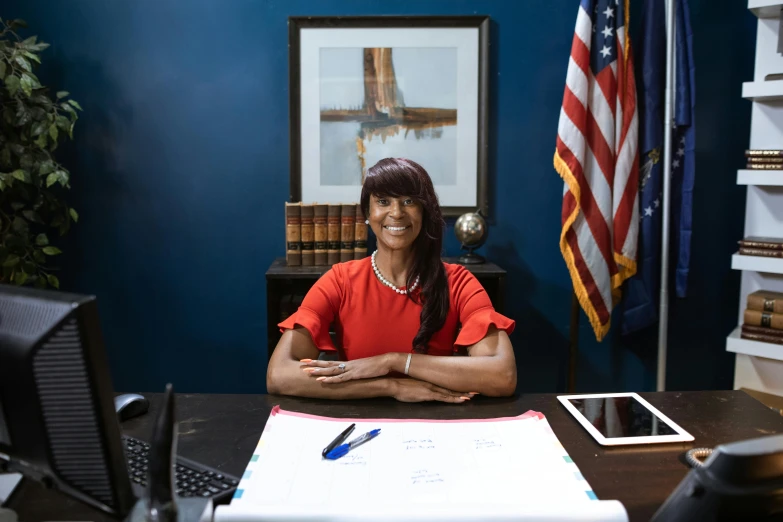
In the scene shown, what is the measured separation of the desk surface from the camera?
0.98 meters

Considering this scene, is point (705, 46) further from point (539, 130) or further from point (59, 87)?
point (59, 87)

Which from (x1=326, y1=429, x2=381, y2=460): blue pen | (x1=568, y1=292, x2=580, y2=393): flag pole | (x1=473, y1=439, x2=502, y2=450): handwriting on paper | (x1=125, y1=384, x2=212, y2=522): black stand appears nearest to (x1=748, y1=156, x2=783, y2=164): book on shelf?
(x1=568, y1=292, x2=580, y2=393): flag pole

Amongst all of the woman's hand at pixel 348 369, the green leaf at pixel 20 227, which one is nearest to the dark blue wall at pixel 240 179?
the green leaf at pixel 20 227

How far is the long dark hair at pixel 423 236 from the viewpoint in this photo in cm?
183

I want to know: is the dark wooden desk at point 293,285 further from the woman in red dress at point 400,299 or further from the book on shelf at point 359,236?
the woman in red dress at point 400,299

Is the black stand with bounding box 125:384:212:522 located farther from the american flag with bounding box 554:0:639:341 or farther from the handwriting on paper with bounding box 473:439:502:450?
the american flag with bounding box 554:0:639:341

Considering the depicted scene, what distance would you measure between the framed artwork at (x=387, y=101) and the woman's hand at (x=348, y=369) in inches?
68.3

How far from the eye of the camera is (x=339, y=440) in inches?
45.0

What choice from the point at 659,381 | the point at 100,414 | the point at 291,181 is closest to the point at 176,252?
the point at 291,181

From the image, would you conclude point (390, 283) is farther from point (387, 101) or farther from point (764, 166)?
point (764, 166)

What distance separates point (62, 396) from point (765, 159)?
2.85 m

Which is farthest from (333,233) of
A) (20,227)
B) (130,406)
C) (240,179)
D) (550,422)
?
(550,422)

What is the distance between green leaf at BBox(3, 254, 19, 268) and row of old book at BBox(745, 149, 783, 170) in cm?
314

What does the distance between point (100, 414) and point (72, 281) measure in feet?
9.23
